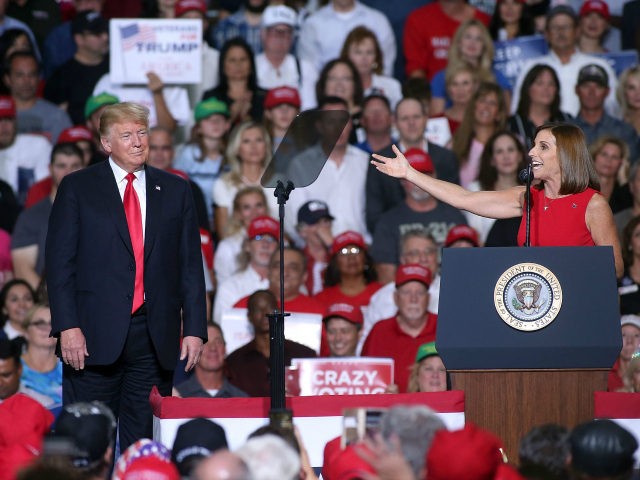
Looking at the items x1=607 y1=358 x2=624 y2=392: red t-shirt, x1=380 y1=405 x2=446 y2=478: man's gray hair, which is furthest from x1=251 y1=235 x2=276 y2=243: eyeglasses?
x1=380 y1=405 x2=446 y2=478: man's gray hair

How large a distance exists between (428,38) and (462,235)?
3.27 metres

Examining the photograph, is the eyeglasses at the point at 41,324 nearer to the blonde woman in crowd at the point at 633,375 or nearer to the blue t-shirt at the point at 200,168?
the blue t-shirt at the point at 200,168

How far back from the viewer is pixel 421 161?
927cm

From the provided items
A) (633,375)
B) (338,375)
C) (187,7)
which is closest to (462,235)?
(338,375)

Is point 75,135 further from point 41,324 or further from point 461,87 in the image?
point 461,87

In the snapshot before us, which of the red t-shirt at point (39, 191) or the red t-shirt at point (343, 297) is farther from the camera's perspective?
the red t-shirt at point (39, 191)

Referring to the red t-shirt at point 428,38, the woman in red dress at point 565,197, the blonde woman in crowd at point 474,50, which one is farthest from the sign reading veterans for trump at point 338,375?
the red t-shirt at point 428,38

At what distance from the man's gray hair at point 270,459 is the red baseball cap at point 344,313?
14.2 feet

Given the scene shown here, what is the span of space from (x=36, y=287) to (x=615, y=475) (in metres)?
6.05

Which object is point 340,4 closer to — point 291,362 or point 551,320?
point 291,362

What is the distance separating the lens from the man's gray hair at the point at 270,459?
3723mm

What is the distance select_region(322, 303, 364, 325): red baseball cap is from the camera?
8227 mm

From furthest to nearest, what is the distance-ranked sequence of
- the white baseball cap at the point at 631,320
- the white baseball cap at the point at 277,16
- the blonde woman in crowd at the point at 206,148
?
the white baseball cap at the point at 277,16 → the blonde woman in crowd at the point at 206,148 → the white baseball cap at the point at 631,320

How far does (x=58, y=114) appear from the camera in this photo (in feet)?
35.3
